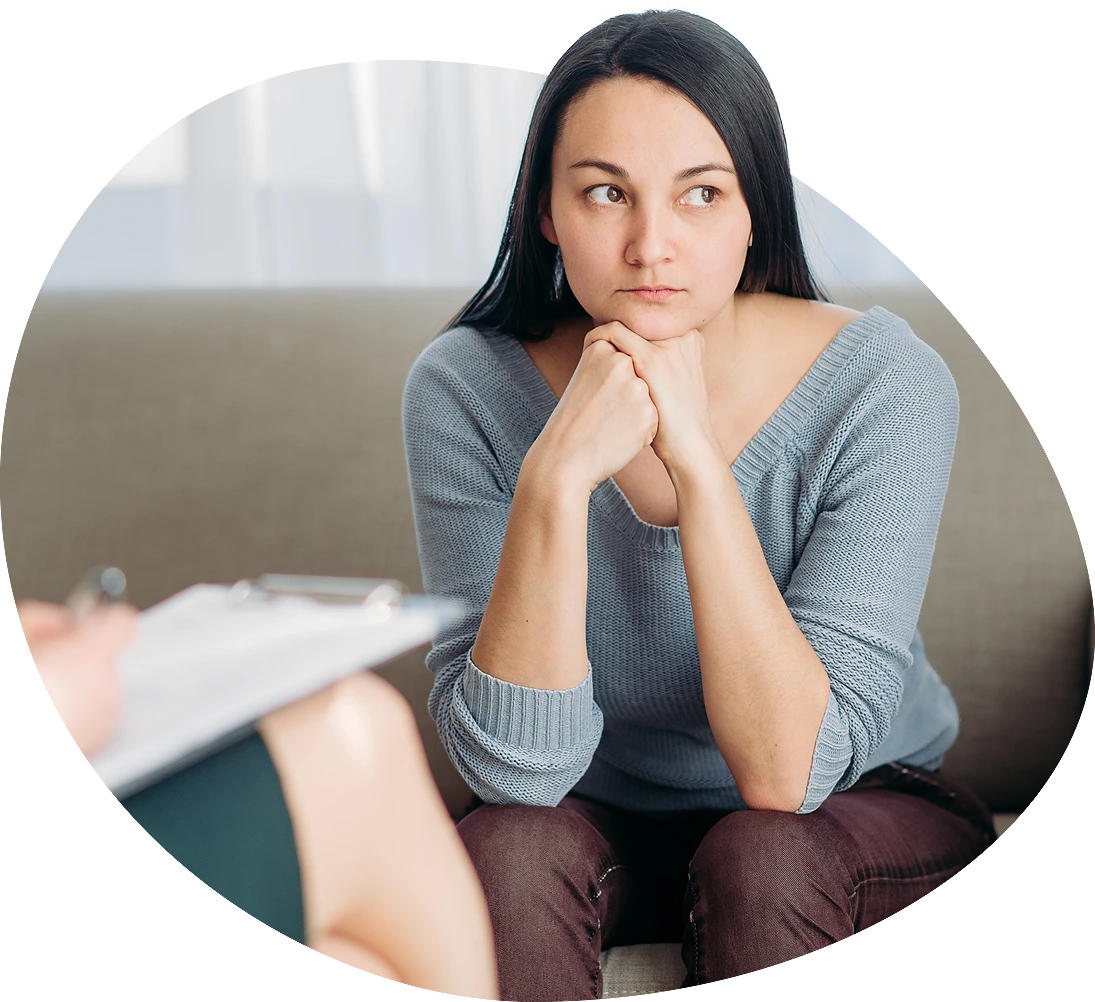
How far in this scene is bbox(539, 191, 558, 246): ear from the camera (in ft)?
2.24

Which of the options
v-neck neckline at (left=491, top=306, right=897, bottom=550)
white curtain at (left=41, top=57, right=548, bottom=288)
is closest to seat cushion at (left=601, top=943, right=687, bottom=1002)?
v-neck neckline at (left=491, top=306, right=897, bottom=550)

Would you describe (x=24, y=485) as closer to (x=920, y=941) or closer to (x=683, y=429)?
(x=683, y=429)

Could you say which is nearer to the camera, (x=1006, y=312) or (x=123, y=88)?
(x=1006, y=312)

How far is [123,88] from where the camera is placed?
3.55 feet

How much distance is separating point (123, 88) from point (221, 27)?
0.43ft

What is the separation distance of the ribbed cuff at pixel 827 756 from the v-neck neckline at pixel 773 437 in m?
0.14

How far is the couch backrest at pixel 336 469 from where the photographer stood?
86 cm

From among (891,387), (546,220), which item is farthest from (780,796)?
(546,220)

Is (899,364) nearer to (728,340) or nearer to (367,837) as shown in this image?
(728,340)

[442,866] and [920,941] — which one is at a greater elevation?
[442,866]

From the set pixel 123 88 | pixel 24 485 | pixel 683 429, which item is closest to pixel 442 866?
pixel 683 429

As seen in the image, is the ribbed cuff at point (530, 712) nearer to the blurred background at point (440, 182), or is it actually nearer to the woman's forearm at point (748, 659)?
the woman's forearm at point (748, 659)

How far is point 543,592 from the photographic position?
603 millimetres

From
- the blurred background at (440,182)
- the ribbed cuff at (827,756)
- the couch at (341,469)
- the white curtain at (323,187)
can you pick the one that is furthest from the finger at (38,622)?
the white curtain at (323,187)
